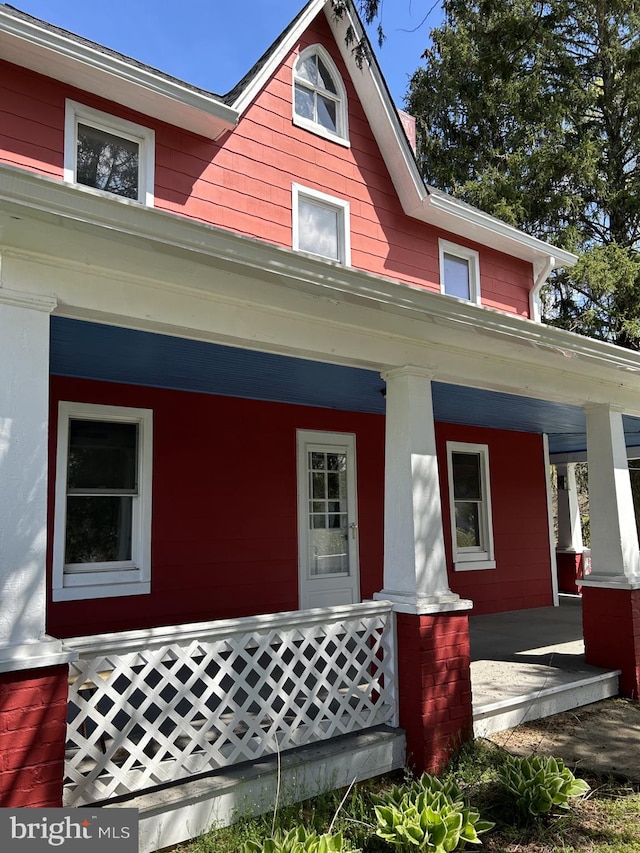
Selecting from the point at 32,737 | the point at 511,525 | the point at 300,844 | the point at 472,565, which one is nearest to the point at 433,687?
the point at 300,844

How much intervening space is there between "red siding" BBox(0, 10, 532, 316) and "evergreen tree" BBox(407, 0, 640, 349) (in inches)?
242

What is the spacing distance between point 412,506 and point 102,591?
3.03 m

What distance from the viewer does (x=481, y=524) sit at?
9.40 metres

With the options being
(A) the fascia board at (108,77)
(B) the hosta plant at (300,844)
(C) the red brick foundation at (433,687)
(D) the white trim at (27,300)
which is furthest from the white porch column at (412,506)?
(A) the fascia board at (108,77)

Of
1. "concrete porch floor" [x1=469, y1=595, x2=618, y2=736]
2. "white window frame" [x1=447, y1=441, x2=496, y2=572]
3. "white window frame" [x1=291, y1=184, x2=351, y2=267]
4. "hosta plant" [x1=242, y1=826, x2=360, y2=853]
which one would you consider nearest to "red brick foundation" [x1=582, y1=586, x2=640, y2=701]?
"concrete porch floor" [x1=469, y1=595, x2=618, y2=736]

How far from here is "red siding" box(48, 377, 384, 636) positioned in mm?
5996

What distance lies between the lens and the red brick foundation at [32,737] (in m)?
2.81

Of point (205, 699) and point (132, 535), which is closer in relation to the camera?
point (205, 699)

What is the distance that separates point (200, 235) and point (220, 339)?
2.54ft

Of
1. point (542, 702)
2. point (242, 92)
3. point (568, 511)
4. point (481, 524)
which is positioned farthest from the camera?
point (568, 511)

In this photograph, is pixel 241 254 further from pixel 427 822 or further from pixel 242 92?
pixel 242 92

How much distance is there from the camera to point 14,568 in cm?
298

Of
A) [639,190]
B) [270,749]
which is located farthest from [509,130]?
[270,749]

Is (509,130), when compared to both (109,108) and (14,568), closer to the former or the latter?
(109,108)
